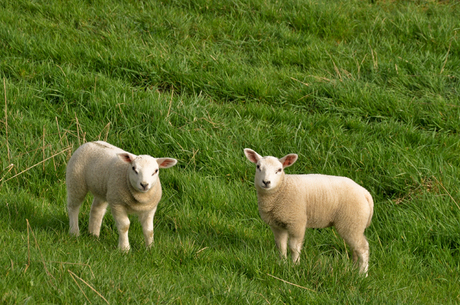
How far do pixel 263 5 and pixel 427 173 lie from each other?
13.3 feet

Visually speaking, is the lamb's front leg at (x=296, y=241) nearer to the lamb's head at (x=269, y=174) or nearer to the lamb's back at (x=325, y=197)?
the lamb's back at (x=325, y=197)

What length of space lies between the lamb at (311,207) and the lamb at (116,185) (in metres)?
0.74

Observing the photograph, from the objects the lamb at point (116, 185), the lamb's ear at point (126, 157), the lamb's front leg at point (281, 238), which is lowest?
the lamb's front leg at point (281, 238)

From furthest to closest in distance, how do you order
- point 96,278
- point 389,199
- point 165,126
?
point 165,126 → point 389,199 → point 96,278

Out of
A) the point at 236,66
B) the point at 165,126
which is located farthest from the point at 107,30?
the point at 165,126

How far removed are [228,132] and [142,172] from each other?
215 centimetres

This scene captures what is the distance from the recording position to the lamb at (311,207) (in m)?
4.18

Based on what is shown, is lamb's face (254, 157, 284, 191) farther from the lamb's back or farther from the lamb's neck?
the lamb's neck

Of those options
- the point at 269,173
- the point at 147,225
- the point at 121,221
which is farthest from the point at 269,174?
the point at 121,221

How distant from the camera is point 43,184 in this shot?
5.26 metres

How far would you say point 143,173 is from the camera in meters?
3.99

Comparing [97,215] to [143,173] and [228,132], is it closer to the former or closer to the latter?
[143,173]

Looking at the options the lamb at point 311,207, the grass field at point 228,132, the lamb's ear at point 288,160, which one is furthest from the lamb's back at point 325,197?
the grass field at point 228,132

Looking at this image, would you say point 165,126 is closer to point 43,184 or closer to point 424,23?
point 43,184
